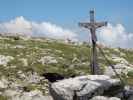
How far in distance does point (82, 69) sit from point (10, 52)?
51.8ft

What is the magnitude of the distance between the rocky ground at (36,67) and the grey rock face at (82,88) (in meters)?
6.25

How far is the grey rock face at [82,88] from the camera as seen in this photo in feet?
151

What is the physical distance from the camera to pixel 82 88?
152ft

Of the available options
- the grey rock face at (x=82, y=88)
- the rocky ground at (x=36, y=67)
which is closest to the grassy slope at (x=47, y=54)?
the rocky ground at (x=36, y=67)

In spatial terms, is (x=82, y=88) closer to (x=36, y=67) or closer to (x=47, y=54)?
(x=36, y=67)

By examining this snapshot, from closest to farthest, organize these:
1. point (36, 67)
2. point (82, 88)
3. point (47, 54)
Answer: point (82, 88) < point (36, 67) < point (47, 54)

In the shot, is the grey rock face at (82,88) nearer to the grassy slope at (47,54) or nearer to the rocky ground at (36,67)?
the rocky ground at (36,67)

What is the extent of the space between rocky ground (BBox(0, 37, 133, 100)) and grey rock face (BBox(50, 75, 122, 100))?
625cm

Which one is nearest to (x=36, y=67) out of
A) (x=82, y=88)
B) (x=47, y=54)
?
(x=47, y=54)

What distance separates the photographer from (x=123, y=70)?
247 feet

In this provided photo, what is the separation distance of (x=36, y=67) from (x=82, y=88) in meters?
25.9

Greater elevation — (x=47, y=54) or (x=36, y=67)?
(x=47, y=54)

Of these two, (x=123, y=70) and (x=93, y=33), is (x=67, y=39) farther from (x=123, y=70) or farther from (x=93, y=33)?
(x=93, y=33)

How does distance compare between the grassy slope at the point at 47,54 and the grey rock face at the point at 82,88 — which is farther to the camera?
the grassy slope at the point at 47,54
